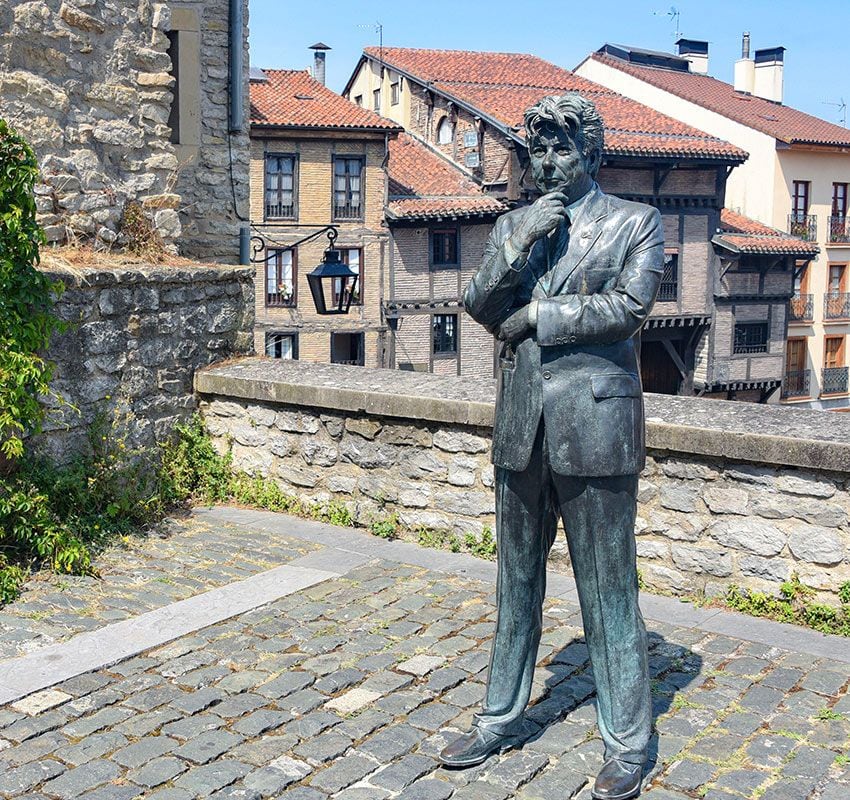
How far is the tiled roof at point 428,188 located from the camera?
31.4 metres

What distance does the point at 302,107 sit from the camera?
104 feet

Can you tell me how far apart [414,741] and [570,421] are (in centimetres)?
137

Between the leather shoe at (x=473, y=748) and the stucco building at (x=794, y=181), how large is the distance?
3473 centimetres

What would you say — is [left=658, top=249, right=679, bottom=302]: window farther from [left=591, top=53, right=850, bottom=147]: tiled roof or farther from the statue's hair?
the statue's hair

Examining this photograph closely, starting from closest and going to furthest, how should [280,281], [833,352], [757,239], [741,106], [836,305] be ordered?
[280,281] → [757,239] → [836,305] → [741,106] → [833,352]

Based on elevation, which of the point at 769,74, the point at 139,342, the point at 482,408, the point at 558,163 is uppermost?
the point at 769,74

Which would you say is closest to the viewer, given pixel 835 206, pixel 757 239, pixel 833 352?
pixel 757 239

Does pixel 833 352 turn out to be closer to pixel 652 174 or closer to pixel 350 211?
pixel 652 174

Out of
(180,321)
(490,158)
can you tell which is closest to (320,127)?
(490,158)

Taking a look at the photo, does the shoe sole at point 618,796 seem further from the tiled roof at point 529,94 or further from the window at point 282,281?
the tiled roof at point 529,94

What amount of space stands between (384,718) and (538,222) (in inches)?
79.3

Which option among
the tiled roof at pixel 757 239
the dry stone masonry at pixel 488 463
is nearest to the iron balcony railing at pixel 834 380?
the tiled roof at pixel 757 239

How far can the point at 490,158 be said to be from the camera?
3247cm

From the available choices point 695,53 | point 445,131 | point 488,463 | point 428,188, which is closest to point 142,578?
point 488,463
